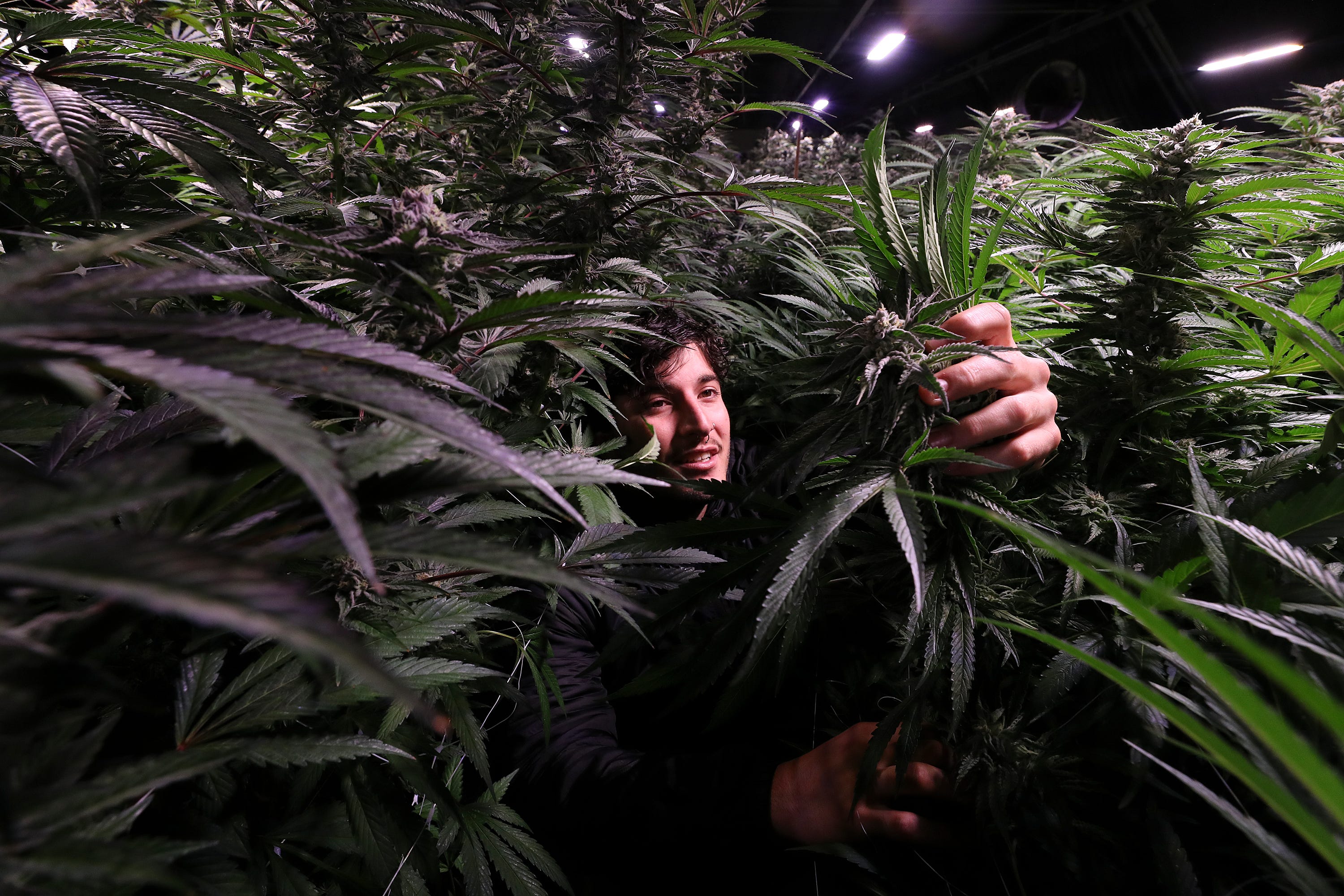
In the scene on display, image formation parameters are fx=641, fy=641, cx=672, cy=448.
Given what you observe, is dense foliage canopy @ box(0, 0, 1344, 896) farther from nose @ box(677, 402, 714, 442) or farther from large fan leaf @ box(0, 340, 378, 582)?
nose @ box(677, 402, 714, 442)

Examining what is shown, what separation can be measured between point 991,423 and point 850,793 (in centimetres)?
32

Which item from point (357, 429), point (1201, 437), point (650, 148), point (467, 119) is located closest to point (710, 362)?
point (650, 148)

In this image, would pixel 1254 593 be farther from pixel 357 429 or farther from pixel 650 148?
pixel 650 148

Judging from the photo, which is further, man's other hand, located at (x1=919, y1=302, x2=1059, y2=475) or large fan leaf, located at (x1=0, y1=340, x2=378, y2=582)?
man's other hand, located at (x1=919, y1=302, x2=1059, y2=475)

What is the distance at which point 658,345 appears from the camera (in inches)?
40.1

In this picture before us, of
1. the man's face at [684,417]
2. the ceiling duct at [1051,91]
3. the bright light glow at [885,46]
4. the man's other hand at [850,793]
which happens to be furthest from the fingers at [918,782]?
the bright light glow at [885,46]

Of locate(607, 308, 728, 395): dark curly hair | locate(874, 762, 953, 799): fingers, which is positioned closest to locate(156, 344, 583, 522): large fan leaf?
locate(874, 762, 953, 799): fingers

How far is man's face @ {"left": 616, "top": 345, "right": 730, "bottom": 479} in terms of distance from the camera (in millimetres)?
1061

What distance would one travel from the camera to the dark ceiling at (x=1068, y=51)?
2924 millimetres

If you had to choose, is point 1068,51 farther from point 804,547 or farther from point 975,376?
point 804,547

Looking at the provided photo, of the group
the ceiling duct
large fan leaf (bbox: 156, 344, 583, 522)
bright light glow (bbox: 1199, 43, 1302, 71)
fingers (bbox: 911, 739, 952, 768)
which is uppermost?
bright light glow (bbox: 1199, 43, 1302, 71)

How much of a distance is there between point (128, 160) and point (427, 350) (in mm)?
581

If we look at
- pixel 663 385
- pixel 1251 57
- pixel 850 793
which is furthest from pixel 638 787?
pixel 1251 57

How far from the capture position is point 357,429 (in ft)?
1.37
